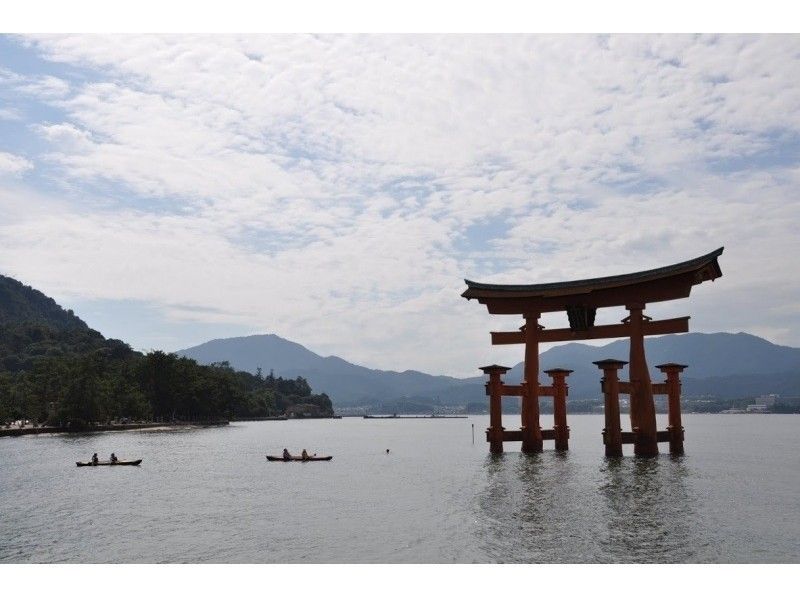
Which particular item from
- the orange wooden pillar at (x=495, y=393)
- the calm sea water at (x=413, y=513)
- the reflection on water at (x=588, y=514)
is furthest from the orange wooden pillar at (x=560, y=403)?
the reflection on water at (x=588, y=514)

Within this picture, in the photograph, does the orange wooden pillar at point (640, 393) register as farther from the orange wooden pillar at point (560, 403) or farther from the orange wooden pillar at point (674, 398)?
the orange wooden pillar at point (560, 403)

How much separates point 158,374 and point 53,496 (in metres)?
91.5

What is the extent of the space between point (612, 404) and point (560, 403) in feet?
24.6

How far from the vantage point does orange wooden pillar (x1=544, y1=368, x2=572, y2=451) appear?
150 feet

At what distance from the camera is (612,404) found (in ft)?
127

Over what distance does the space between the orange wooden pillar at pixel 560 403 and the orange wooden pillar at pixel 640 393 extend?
7.17 meters

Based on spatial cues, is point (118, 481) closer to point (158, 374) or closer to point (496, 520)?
point (496, 520)

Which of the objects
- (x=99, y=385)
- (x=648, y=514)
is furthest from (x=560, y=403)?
(x=99, y=385)

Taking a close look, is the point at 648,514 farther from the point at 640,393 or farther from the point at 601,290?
the point at 601,290

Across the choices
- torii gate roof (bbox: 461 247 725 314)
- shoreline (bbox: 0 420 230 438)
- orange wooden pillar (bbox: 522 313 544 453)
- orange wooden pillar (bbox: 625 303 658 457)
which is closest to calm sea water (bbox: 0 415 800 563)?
orange wooden pillar (bbox: 625 303 658 457)

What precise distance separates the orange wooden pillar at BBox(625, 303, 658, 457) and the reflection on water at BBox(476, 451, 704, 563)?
1112 millimetres

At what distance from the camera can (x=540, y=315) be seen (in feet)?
140

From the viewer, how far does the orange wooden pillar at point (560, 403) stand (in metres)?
45.8

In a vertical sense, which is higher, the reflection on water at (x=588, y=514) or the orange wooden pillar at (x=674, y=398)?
the orange wooden pillar at (x=674, y=398)
